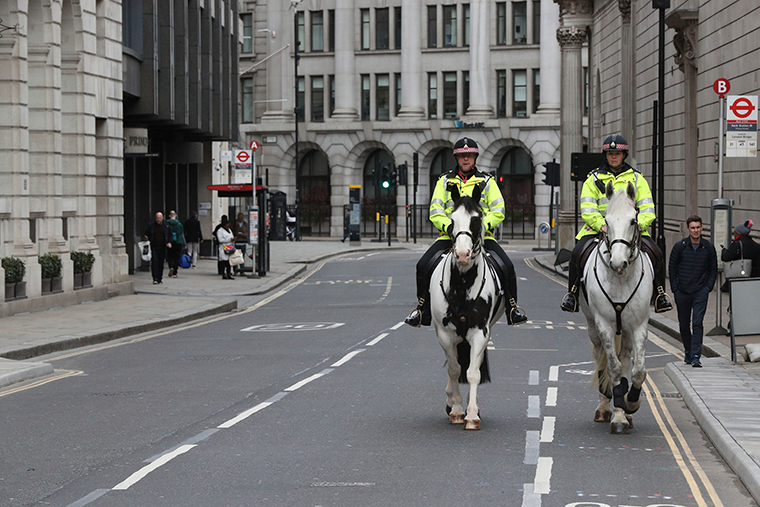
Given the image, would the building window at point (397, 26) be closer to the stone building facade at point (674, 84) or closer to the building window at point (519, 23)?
the building window at point (519, 23)

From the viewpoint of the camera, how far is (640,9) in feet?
133

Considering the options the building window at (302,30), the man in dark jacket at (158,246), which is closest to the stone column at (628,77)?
the man in dark jacket at (158,246)

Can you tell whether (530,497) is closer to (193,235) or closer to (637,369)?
(637,369)

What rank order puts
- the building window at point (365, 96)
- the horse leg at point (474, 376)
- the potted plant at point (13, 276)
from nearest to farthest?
the horse leg at point (474, 376) < the potted plant at point (13, 276) < the building window at point (365, 96)

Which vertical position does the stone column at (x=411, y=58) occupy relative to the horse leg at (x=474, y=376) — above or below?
above

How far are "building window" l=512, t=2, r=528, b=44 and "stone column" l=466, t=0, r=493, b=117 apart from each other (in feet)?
5.31

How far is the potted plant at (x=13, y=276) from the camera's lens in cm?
2278

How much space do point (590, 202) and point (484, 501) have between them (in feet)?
13.2

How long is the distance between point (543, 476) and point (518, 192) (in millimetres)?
67358

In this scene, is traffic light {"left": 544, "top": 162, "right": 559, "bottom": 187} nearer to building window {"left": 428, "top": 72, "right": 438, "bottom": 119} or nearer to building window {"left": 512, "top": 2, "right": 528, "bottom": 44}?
building window {"left": 512, "top": 2, "right": 528, "bottom": 44}

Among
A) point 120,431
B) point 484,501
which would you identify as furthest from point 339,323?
point 484,501

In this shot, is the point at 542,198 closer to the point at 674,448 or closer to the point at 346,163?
the point at 346,163

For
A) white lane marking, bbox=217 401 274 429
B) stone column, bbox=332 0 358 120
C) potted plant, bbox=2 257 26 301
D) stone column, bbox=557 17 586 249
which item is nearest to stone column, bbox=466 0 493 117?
stone column, bbox=332 0 358 120

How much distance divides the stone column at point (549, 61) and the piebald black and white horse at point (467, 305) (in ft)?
210
